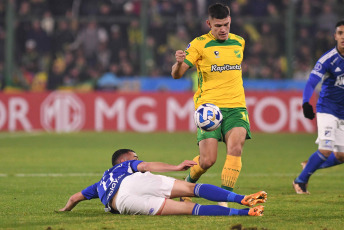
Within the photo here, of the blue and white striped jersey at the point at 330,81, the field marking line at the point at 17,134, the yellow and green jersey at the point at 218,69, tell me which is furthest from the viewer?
the field marking line at the point at 17,134

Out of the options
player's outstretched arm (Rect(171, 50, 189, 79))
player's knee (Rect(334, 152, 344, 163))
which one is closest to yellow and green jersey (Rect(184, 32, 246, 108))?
player's outstretched arm (Rect(171, 50, 189, 79))

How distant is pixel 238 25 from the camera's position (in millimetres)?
20312

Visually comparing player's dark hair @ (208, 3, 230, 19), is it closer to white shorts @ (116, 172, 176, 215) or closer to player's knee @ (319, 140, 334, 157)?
white shorts @ (116, 172, 176, 215)

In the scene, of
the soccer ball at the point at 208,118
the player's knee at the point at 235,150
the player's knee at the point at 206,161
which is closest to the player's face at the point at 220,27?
the soccer ball at the point at 208,118

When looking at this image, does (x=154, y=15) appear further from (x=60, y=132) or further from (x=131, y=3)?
(x=60, y=132)

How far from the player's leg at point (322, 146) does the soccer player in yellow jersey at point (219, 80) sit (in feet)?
4.99

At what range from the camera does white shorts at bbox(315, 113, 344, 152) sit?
28.4ft

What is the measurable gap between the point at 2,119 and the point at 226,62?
45.6 feet

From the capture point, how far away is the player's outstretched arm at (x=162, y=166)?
5.96 metres

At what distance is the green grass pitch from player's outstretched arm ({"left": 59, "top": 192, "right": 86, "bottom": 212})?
8 cm

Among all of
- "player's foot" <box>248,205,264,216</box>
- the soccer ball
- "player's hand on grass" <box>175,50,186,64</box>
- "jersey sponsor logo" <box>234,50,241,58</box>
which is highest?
"jersey sponsor logo" <box>234,50,241,58</box>

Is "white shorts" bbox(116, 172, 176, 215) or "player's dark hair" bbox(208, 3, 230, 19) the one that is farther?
Answer: "player's dark hair" bbox(208, 3, 230, 19)

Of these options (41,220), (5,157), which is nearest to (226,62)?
(41,220)

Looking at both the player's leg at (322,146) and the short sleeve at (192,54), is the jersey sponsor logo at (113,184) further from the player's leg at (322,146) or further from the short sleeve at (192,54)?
the player's leg at (322,146)
